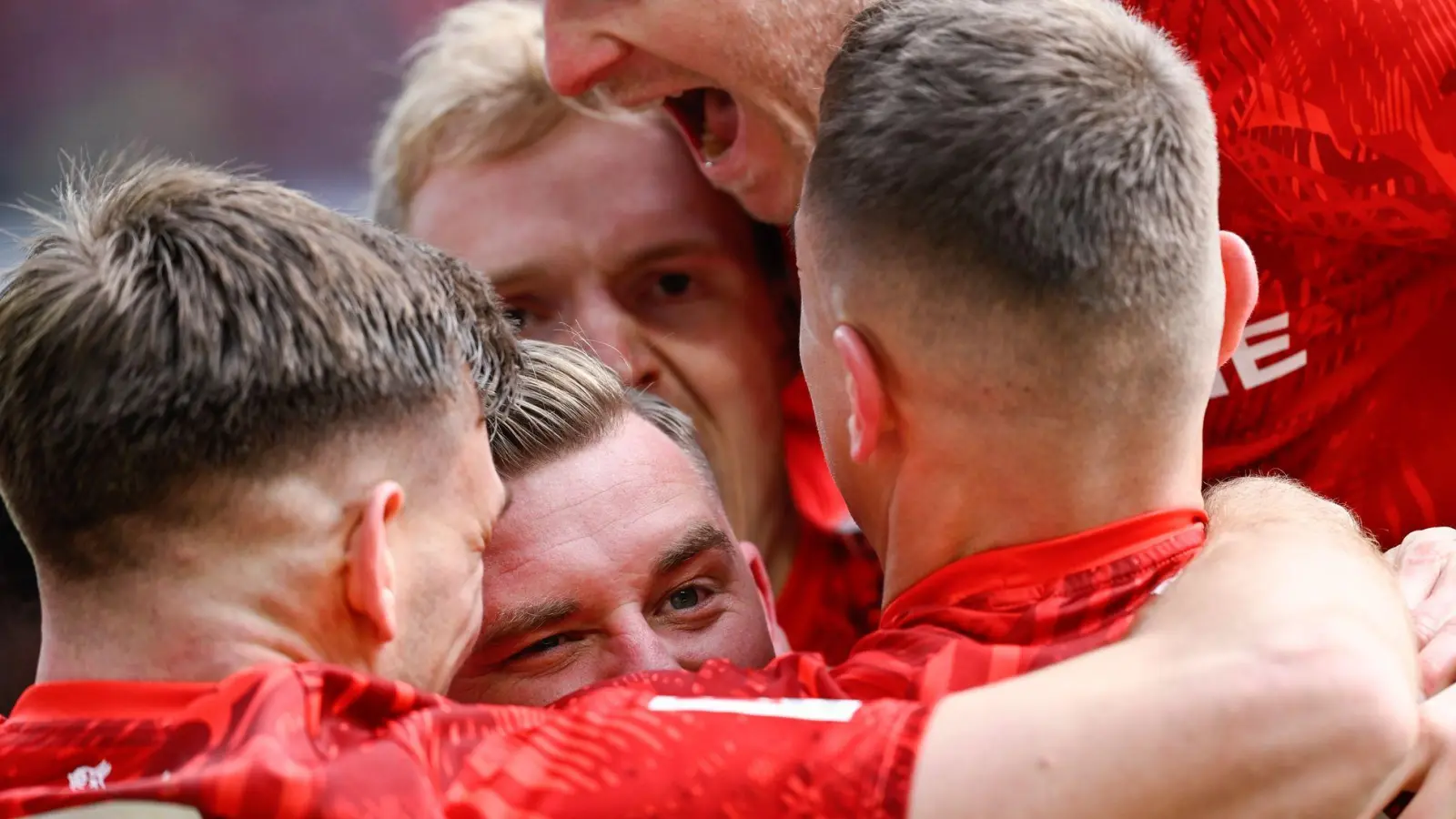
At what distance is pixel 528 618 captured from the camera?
149 cm

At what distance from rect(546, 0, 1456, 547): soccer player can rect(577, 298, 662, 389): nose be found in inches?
11.1

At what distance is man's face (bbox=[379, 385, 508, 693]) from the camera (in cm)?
118

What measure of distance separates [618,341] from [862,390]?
33.3 inches

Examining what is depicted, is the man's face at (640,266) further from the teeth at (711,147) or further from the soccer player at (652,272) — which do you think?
the teeth at (711,147)

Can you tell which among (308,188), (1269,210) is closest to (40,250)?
(1269,210)

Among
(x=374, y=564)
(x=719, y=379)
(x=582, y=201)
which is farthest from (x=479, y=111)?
(x=374, y=564)

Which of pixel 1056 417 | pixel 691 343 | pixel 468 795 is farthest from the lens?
pixel 691 343

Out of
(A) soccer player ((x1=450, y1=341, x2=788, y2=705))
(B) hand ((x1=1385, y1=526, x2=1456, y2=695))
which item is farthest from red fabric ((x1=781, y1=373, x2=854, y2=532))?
(B) hand ((x1=1385, y1=526, x2=1456, y2=695))

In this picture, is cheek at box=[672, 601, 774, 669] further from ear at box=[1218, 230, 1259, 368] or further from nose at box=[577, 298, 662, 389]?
ear at box=[1218, 230, 1259, 368]

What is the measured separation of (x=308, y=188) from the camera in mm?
4227

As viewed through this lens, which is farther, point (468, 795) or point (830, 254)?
point (830, 254)

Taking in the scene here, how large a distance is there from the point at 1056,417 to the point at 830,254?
0.21 metres

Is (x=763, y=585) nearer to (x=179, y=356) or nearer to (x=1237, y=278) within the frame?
(x=1237, y=278)

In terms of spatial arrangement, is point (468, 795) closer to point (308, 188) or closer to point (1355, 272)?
point (1355, 272)
